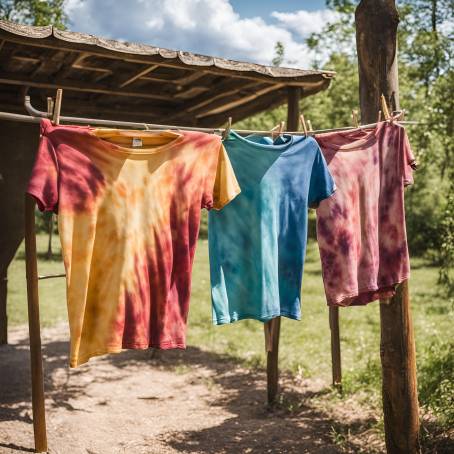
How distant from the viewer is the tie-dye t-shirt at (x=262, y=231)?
3430 millimetres

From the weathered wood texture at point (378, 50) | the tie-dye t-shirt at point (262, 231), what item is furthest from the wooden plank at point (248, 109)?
the tie-dye t-shirt at point (262, 231)

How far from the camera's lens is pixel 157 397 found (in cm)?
627

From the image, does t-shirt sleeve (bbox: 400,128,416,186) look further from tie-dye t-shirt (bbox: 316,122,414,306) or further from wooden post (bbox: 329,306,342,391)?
wooden post (bbox: 329,306,342,391)

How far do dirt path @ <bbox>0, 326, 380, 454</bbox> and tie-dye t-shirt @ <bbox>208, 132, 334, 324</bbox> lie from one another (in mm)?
1886

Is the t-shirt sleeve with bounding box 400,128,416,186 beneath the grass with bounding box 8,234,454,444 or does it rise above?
above

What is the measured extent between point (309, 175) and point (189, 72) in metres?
2.47

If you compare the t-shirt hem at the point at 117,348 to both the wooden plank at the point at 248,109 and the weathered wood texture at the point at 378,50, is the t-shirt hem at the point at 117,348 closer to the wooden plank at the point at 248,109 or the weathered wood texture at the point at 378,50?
the weathered wood texture at the point at 378,50

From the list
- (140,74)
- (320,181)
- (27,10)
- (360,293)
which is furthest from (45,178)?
(27,10)

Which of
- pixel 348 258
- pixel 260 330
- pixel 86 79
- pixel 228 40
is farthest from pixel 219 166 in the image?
pixel 228 40

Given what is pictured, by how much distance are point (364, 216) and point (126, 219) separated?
1647mm

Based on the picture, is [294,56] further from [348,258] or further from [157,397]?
Answer: [348,258]

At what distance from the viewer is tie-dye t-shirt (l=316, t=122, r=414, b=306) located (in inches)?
145

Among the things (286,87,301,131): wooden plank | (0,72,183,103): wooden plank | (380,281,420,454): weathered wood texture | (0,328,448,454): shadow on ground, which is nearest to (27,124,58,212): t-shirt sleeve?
(0,328,448,454): shadow on ground

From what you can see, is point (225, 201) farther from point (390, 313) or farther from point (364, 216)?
point (390, 313)
